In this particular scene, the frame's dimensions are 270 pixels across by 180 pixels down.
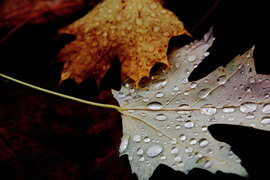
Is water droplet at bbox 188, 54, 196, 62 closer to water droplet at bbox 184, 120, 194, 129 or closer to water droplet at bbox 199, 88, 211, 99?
water droplet at bbox 199, 88, 211, 99

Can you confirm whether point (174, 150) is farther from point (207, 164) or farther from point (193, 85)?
point (193, 85)

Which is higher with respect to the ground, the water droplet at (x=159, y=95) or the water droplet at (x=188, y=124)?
the water droplet at (x=159, y=95)

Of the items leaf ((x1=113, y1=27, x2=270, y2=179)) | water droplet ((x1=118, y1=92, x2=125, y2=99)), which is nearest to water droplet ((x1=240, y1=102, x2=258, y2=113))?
leaf ((x1=113, y1=27, x2=270, y2=179))

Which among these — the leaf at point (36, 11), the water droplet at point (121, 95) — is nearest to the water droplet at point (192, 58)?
the water droplet at point (121, 95)

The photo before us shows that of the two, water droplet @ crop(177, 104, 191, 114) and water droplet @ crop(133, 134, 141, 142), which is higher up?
water droplet @ crop(177, 104, 191, 114)

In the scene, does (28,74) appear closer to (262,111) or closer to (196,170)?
(196,170)

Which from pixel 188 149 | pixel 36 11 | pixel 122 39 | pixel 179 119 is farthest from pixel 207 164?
pixel 36 11

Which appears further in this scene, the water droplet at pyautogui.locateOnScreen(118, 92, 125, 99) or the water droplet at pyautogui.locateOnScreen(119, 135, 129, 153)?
the water droplet at pyautogui.locateOnScreen(118, 92, 125, 99)

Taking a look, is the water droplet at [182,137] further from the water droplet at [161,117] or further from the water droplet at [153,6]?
the water droplet at [153,6]
